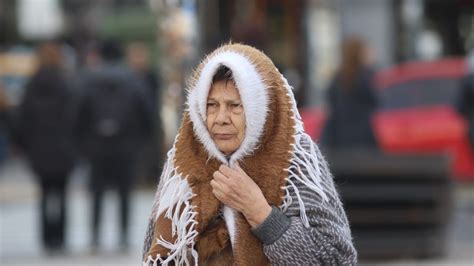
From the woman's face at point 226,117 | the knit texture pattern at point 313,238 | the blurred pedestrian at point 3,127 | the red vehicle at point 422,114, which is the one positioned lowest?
the knit texture pattern at point 313,238

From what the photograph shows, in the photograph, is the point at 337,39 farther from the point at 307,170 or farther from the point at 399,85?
the point at 307,170

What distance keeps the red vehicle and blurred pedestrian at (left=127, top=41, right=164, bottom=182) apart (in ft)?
5.85

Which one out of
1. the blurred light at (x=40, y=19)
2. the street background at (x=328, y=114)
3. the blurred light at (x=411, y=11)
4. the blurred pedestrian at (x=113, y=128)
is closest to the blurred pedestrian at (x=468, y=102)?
the street background at (x=328, y=114)

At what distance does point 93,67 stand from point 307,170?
9129 millimetres

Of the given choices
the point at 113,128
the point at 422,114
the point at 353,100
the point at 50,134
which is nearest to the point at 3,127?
the point at 422,114

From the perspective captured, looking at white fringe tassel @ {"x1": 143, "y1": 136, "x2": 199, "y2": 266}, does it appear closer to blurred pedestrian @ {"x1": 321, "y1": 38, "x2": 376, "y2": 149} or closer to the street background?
the street background

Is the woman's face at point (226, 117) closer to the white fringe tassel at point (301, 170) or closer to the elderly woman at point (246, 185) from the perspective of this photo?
the elderly woman at point (246, 185)

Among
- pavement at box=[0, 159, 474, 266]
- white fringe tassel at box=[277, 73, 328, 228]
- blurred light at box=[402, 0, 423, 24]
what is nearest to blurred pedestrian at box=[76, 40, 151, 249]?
pavement at box=[0, 159, 474, 266]

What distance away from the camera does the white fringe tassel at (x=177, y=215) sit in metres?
4.21

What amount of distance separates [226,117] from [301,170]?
28cm

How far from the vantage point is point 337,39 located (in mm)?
20625

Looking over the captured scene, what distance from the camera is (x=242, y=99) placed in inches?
166

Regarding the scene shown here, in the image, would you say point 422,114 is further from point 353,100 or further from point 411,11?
point 353,100

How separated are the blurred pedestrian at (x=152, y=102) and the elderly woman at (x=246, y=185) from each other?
8.36m
